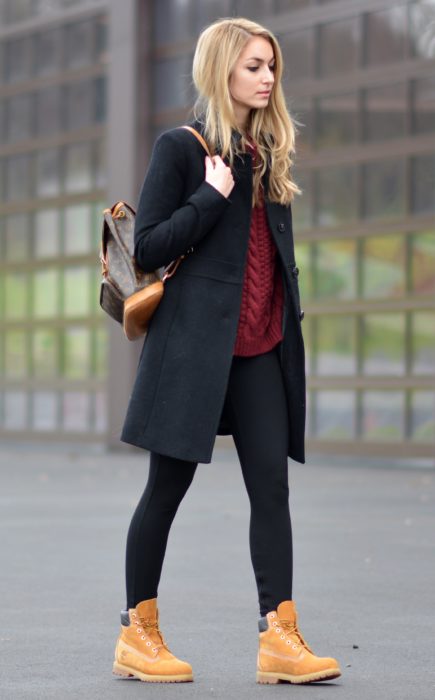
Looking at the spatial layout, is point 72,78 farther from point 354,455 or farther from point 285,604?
A: point 285,604

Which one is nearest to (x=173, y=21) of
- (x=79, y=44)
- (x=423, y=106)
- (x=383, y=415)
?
(x=79, y=44)

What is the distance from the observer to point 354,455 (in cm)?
1708

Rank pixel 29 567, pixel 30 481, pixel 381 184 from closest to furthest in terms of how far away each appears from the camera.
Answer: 1. pixel 29 567
2. pixel 30 481
3. pixel 381 184

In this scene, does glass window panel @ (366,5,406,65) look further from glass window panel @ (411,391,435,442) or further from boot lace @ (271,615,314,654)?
boot lace @ (271,615,314,654)

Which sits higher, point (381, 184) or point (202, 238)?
point (381, 184)

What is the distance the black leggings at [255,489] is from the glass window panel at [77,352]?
629 inches

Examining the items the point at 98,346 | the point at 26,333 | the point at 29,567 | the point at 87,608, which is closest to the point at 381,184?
the point at 98,346

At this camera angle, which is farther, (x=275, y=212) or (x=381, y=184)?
(x=381, y=184)

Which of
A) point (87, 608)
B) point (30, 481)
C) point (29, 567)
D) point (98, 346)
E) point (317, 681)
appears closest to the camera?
point (317, 681)

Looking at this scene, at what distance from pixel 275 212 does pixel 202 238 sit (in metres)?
0.23

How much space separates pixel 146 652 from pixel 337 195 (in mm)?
13022

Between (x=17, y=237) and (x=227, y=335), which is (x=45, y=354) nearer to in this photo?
(x=17, y=237)

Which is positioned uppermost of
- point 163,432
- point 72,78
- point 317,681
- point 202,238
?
point 72,78

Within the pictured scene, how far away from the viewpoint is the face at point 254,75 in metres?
4.80
